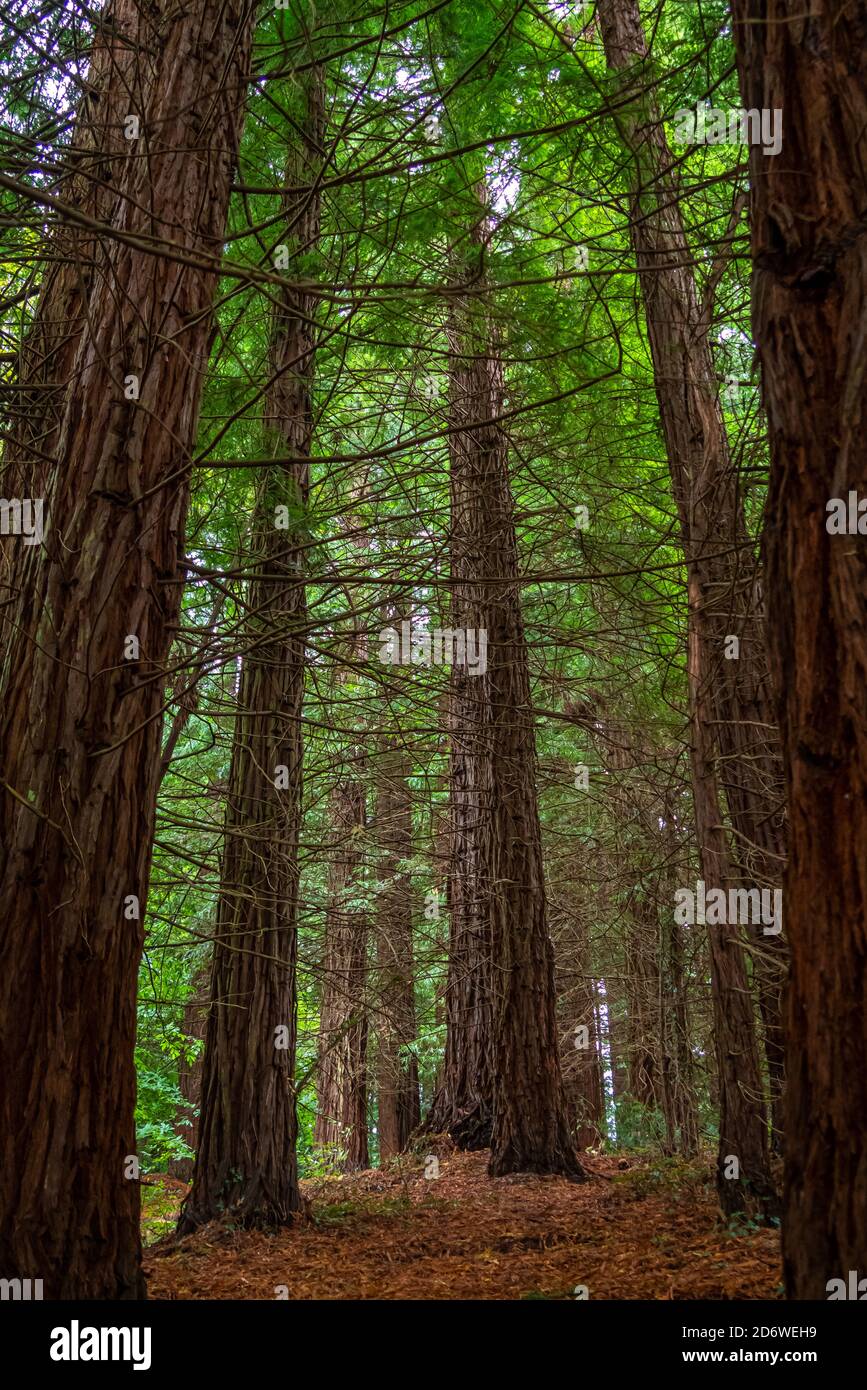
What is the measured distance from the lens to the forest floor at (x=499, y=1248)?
4.07 meters

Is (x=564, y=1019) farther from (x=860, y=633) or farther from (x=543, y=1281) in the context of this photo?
(x=860, y=633)

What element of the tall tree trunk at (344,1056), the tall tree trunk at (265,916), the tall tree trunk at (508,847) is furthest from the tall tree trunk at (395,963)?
the tall tree trunk at (265,916)

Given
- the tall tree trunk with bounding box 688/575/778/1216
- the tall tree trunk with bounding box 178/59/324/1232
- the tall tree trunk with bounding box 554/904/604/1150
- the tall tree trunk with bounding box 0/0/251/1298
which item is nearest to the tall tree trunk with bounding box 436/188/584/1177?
the tall tree trunk with bounding box 554/904/604/1150

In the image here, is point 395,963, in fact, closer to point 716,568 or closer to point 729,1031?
point 729,1031

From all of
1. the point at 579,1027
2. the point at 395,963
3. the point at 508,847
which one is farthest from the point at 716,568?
the point at 579,1027

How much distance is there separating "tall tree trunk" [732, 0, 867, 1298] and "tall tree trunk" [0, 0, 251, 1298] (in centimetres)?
172

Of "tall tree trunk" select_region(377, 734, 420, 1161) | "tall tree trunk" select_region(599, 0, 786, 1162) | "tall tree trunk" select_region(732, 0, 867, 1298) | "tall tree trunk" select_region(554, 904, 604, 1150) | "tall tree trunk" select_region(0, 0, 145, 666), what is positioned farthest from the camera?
"tall tree trunk" select_region(554, 904, 604, 1150)

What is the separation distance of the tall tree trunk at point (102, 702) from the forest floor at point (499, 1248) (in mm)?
1574

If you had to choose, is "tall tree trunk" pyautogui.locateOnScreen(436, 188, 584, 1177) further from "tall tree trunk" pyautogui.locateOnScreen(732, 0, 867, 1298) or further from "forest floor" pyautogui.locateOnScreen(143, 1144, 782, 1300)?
"tall tree trunk" pyautogui.locateOnScreen(732, 0, 867, 1298)

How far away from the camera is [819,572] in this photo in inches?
85.7

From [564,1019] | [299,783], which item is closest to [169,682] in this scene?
[299,783]

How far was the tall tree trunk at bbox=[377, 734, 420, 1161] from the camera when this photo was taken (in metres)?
8.23

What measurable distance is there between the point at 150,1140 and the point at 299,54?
43.1 feet

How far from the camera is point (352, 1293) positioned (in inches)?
164
